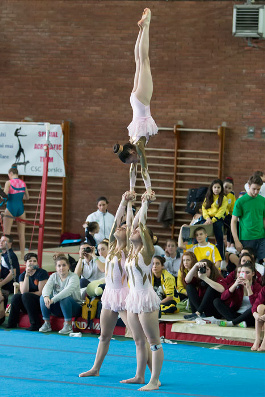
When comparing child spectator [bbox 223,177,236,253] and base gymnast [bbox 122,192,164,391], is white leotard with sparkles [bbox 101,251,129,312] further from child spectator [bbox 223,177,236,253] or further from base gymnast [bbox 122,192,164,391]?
child spectator [bbox 223,177,236,253]

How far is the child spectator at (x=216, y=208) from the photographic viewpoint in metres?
8.95

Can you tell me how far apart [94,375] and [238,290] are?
2152 millimetres

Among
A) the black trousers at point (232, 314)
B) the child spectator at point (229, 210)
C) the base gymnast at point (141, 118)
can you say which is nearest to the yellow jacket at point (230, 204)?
the child spectator at point (229, 210)

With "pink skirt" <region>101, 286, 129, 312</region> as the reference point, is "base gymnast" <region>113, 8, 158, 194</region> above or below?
above

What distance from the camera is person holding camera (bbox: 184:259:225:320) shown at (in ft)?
23.1

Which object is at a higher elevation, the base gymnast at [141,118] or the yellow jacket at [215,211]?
the base gymnast at [141,118]

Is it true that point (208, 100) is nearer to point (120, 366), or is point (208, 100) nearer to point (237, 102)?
point (237, 102)

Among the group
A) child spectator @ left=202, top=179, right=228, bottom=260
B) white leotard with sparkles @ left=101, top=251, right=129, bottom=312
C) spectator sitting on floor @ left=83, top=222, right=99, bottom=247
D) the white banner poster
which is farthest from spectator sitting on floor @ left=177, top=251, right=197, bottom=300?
the white banner poster

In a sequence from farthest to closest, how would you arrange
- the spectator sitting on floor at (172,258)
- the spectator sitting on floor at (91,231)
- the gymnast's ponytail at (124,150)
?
the spectator sitting on floor at (91,231) → the spectator sitting on floor at (172,258) → the gymnast's ponytail at (124,150)

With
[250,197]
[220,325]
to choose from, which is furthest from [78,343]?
[250,197]

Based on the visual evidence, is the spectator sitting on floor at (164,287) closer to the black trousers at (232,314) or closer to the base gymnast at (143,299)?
the black trousers at (232,314)

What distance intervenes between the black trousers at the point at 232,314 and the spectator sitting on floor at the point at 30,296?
78.7 inches

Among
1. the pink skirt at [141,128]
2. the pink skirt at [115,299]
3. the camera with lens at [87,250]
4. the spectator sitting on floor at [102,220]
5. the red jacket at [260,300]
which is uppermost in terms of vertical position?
the pink skirt at [141,128]

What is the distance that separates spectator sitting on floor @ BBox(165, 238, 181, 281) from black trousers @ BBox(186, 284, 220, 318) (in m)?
1.46
